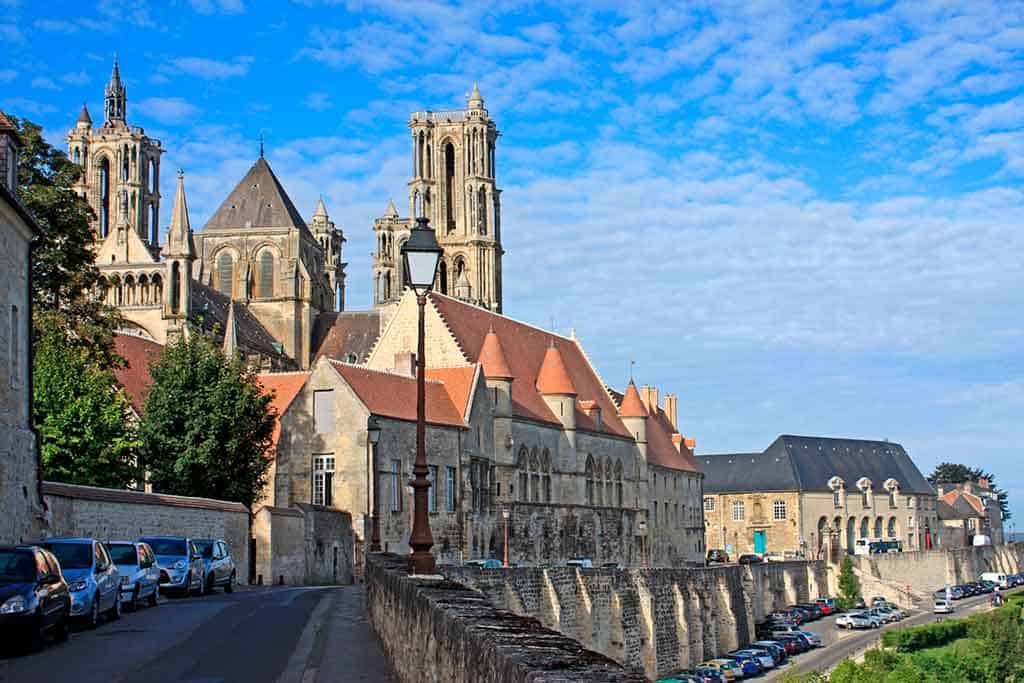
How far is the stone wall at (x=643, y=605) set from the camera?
132 ft

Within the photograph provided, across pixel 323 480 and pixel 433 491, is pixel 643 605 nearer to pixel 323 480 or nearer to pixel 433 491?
pixel 433 491

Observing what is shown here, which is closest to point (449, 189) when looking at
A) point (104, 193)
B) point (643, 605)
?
point (104, 193)

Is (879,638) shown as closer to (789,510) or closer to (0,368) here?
(789,510)

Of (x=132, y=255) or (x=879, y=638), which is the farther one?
(x=132, y=255)

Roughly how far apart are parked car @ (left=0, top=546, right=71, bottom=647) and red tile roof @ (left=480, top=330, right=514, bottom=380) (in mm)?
42723

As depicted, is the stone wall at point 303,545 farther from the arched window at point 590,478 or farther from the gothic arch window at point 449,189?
the gothic arch window at point 449,189

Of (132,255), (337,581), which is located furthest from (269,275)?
(337,581)

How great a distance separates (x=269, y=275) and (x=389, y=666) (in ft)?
261

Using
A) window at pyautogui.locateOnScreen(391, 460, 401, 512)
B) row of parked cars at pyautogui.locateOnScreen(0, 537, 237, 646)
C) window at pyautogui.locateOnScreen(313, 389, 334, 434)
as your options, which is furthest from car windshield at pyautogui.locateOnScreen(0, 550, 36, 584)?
window at pyautogui.locateOnScreen(313, 389, 334, 434)

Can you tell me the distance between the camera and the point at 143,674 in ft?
44.3

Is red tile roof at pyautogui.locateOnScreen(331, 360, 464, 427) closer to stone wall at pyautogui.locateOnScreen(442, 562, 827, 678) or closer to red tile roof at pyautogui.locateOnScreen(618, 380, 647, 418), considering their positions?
stone wall at pyautogui.locateOnScreen(442, 562, 827, 678)

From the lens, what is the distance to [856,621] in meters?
72.9

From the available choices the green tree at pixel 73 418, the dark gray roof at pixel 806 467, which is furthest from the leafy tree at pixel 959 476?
the green tree at pixel 73 418

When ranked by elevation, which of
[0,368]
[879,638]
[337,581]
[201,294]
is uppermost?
[201,294]
